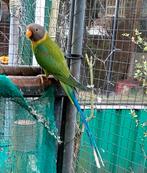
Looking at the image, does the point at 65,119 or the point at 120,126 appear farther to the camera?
the point at 120,126

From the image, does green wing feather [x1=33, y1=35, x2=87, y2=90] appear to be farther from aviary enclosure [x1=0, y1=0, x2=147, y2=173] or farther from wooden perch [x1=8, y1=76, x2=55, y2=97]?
aviary enclosure [x1=0, y1=0, x2=147, y2=173]

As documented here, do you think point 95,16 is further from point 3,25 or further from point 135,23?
point 3,25

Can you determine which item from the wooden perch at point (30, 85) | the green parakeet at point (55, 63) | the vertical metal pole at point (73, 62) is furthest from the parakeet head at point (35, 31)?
the wooden perch at point (30, 85)

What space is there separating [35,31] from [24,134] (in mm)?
526

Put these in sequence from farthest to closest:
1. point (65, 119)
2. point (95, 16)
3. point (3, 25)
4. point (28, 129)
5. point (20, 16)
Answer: point (3, 25)
point (95, 16)
point (20, 16)
point (65, 119)
point (28, 129)

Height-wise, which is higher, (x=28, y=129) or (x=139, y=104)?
(x=28, y=129)

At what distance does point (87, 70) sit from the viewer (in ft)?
9.61

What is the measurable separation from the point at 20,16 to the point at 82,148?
115cm

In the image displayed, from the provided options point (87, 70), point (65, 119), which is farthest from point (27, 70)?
point (87, 70)

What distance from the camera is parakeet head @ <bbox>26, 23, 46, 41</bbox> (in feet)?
5.36

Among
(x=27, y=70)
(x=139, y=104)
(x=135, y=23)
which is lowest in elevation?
(x=139, y=104)

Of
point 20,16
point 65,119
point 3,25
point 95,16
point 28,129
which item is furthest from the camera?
point 3,25

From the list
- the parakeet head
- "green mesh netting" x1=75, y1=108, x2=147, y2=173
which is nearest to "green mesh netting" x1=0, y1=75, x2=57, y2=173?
the parakeet head

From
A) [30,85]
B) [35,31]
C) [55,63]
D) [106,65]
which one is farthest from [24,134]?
[106,65]
